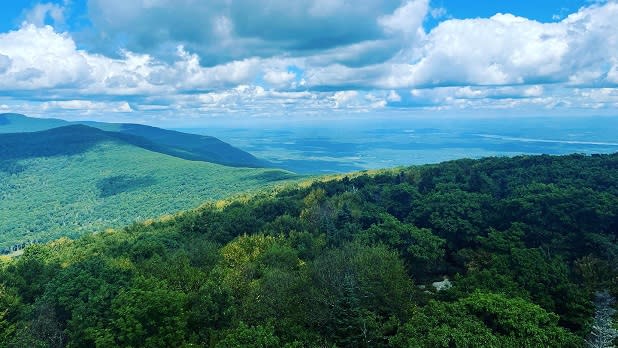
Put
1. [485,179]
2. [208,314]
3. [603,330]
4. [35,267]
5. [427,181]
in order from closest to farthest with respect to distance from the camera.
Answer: [603,330] < [208,314] < [35,267] < [485,179] < [427,181]

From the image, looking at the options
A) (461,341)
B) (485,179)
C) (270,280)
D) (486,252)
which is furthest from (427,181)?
(461,341)

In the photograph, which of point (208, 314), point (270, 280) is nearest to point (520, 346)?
point (270, 280)

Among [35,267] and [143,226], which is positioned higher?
[35,267]

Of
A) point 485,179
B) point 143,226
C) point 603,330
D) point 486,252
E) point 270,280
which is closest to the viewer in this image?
point 603,330

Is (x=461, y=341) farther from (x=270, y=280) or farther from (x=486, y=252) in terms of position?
(x=486, y=252)

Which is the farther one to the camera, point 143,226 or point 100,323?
point 143,226

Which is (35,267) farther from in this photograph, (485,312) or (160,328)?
(485,312)

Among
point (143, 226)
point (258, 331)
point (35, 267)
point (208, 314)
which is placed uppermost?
point (258, 331)
